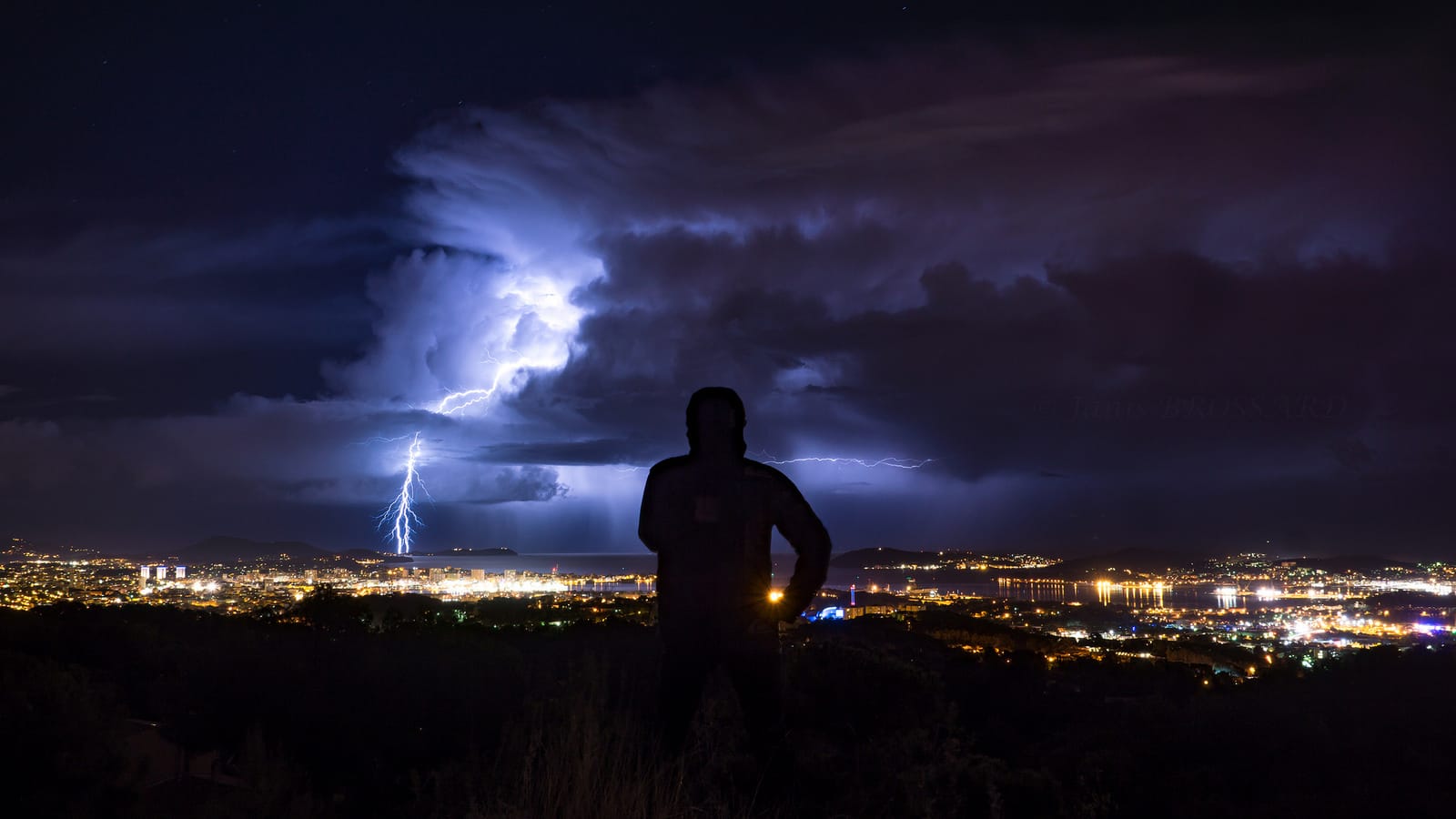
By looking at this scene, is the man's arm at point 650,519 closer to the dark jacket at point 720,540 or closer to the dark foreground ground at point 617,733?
the dark jacket at point 720,540

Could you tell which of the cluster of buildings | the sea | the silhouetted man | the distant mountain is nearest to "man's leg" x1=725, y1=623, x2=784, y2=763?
the silhouetted man

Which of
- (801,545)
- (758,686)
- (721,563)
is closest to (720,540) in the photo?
(721,563)

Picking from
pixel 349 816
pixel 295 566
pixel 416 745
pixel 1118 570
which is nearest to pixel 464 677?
pixel 416 745

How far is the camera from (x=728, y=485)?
252 inches

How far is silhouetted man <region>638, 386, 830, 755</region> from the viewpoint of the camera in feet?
20.7

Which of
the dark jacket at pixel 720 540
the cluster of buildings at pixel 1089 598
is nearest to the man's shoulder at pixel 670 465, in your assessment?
the dark jacket at pixel 720 540

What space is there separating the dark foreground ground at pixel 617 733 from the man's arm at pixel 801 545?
742 mm

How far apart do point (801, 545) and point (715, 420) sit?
3.38ft

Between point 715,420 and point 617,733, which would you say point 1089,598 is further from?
point 617,733

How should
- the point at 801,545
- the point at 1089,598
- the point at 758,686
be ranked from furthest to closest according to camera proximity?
1. the point at 1089,598
2. the point at 801,545
3. the point at 758,686

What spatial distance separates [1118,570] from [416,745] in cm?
13061

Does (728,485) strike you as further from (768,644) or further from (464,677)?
(464,677)

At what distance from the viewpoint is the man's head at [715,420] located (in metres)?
6.46

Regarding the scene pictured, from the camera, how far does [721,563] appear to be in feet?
20.8
